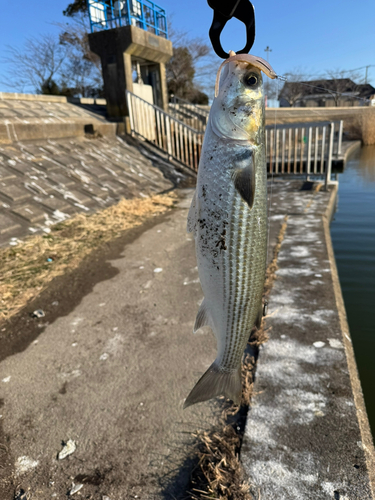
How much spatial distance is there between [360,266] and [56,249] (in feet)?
16.9

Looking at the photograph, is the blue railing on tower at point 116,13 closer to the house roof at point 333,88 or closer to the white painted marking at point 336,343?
the white painted marking at point 336,343

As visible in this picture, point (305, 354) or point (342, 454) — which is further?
point (305, 354)

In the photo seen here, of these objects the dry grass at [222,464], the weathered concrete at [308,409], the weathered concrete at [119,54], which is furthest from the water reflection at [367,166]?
the dry grass at [222,464]

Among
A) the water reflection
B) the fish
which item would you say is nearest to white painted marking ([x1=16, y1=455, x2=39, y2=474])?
the fish

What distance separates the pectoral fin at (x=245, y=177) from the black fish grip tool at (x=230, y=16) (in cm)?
64

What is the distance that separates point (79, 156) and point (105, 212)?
295 centimetres

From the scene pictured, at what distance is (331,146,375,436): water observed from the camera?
3355 mm

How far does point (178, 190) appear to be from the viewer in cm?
1021

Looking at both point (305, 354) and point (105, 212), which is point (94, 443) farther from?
point (105, 212)

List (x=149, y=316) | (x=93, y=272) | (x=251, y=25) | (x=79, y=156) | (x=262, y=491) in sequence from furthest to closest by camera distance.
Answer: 1. (x=79, y=156)
2. (x=93, y=272)
3. (x=149, y=316)
4. (x=262, y=491)
5. (x=251, y=25)

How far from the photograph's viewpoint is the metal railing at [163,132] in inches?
468

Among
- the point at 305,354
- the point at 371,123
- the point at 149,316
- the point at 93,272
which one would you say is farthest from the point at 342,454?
the point at 371,123

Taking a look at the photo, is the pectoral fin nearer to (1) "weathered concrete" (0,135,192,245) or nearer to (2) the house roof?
(1) "weathered concrete" (0,135,192,245)

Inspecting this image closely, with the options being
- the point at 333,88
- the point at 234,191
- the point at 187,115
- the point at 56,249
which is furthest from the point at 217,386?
the point at 333,88
